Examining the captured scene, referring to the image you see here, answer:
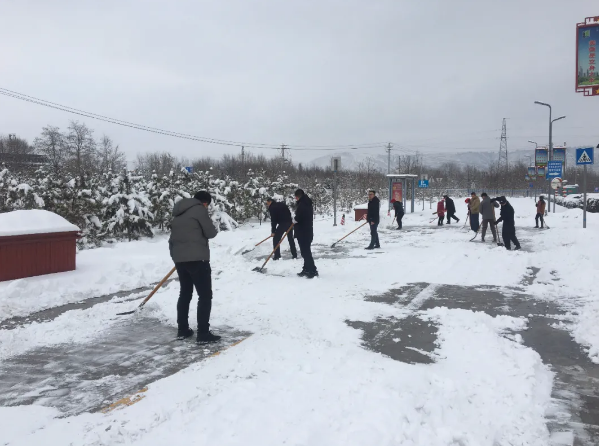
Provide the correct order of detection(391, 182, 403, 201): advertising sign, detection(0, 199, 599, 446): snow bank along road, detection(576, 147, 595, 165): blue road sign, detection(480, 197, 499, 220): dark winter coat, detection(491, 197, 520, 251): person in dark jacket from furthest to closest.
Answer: detection(391, 182, 403, 201): advertising sign
detection(576, 147, 595, 165): blue road sign
detection(480, 197, 499, 220): dark winter coat
detection(491, 197, 520, 251): person in dark jacket
detection(0, 199, 599, 446): snow bank along road

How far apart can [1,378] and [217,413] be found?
2.46 m

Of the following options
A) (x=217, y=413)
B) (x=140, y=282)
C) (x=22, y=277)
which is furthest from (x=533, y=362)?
(x=22, y=277)

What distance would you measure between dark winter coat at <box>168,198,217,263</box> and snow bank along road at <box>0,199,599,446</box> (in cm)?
110

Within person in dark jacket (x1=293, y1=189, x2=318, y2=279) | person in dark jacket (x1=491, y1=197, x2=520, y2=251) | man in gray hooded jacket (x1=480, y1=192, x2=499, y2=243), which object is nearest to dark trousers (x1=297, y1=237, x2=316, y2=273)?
person in dark jacket (x1=293, y1=189, x2=318, y2=279)

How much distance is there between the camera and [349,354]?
185 inches

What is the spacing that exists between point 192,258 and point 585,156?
54.2ft

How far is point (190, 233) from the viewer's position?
523cm

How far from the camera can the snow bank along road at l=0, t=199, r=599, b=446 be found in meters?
3.25

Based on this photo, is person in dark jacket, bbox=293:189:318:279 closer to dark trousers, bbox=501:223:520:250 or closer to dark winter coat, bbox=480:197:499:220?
dark trousers, bbox=501:223:520:250

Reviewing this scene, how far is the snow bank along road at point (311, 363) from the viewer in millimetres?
3250

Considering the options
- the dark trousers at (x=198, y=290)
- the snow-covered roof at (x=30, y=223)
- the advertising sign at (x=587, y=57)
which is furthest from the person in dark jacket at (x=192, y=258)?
the advertising sign at (x=587, y=57)

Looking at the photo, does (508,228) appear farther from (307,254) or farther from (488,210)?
(307,254)

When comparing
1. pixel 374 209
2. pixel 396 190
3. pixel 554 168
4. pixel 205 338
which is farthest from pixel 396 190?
pixel 205 338

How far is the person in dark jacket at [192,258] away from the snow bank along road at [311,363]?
0.31 meters
